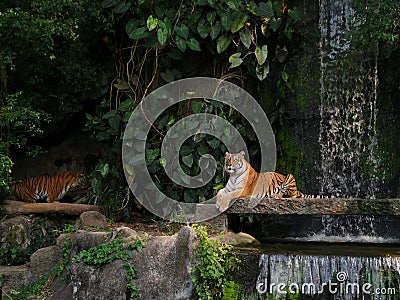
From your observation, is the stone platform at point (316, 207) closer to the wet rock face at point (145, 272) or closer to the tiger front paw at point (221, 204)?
the tiger front paw at point (221, 204)

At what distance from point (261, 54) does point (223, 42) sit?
50cm

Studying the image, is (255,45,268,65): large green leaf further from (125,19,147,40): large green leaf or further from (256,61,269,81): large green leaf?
(125,19,147,40): large green leaf

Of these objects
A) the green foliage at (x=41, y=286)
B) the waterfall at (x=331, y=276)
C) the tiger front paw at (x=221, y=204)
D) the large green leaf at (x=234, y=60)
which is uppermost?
the large green leaf at (x=234, y=60)

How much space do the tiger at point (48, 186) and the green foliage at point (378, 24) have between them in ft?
13.8

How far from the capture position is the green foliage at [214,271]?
5.69 meters

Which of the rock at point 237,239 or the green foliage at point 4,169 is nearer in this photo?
the rock at point 237,239

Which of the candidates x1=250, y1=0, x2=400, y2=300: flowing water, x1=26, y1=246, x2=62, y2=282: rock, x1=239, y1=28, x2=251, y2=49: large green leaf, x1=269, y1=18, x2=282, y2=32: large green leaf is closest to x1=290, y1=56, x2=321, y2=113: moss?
x1=250, y1=0, x2=400, y2=300: flowing water

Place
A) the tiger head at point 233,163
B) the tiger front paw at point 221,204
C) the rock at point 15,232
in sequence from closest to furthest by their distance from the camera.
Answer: the tiger front paw at point 221,204 → the tiger head at point 233,163 → the rock at point 15,232

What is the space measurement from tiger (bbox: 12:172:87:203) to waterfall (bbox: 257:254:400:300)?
3.88 metres

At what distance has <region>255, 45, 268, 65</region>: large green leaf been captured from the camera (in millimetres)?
7883

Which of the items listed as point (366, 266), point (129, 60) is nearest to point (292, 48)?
point (129, 60)

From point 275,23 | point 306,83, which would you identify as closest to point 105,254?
point 275,23

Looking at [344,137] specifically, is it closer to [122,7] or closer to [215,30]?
[215,30]

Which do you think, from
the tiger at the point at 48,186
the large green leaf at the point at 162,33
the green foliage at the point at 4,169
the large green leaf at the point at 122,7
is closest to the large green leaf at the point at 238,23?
the large green leaf at the point at 162,33
